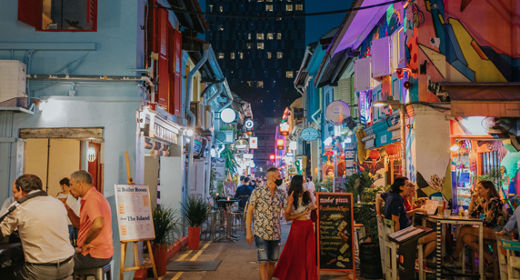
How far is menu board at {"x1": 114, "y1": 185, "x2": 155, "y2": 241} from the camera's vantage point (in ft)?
25.9

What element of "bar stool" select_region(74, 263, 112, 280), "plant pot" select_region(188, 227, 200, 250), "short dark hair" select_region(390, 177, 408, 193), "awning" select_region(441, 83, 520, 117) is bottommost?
"plant pot" select_region(188, 227, 200, 250)

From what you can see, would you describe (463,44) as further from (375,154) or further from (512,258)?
(512,258)

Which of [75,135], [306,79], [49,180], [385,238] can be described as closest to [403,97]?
[385,238]

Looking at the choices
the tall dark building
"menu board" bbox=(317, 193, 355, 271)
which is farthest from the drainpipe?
the tall dark building

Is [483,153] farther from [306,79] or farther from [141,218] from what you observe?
[306,79]

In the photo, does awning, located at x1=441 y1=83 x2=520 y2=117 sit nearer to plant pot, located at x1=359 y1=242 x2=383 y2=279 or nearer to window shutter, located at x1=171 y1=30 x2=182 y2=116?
plant pot, located at x1=359 y1=242 x2=383 y2=279

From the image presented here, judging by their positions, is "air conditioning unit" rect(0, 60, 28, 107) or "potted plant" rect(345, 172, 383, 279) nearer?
"air conditioning unit" rect(0, 60, 28, 107)

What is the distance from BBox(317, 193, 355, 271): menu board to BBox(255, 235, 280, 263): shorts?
148 cm

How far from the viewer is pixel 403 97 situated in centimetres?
1216

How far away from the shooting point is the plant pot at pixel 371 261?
8.98 metres

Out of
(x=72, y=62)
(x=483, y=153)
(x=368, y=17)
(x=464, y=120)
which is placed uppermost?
(x=368, y=17)

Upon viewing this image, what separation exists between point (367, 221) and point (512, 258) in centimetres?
348

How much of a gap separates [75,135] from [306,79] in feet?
84.9

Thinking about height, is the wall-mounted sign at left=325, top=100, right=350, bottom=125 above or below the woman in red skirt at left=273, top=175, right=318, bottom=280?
above
